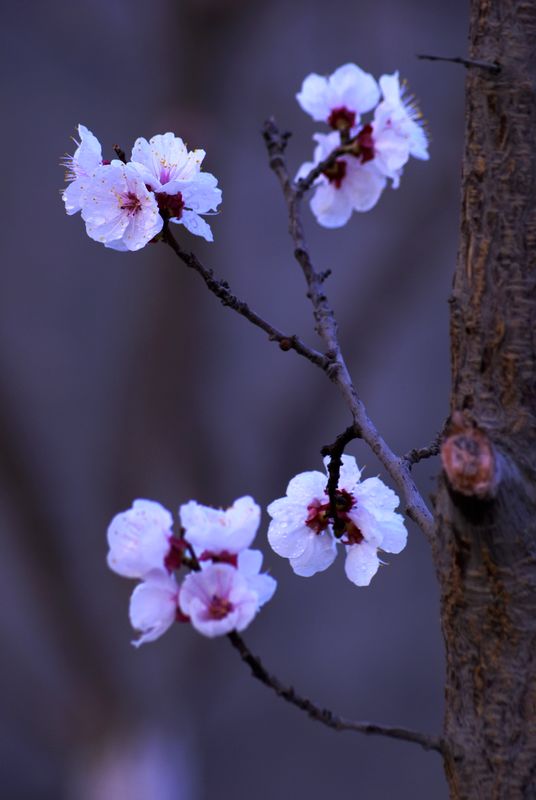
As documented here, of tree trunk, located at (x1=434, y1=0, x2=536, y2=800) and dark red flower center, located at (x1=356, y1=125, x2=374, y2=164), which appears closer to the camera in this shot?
tree trunk, located at (x1=434, y1=0, x2=536, y2=800)

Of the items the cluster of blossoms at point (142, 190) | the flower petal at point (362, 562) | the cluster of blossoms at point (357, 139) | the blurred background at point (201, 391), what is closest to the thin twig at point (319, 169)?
the cluster of blossoms at point (357, 139)

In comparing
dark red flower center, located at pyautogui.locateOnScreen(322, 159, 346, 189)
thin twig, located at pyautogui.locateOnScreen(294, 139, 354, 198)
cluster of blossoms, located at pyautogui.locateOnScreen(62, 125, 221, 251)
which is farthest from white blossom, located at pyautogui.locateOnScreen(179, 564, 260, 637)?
dark red flower center, located at pyautogui.locateOnScreen(322, 159, 346, 189)

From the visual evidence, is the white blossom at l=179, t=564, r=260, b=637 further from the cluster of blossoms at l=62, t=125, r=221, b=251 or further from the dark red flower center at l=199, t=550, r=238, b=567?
the cluster of blossoms at l=62, t=125, r=221, b=251

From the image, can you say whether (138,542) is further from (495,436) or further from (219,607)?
(495,436)

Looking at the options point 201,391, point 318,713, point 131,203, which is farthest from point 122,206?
point 201,391

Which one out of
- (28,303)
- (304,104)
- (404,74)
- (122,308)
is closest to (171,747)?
(122,308)

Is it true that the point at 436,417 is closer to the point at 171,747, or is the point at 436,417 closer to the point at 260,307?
the point at 260,307
